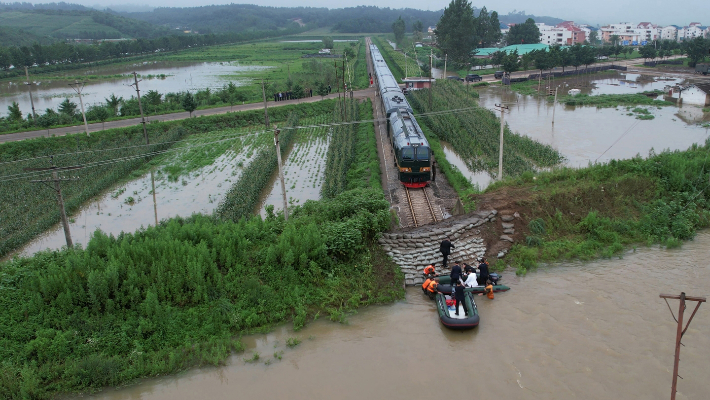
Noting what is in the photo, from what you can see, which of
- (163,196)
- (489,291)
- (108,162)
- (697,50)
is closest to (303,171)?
(163,196)

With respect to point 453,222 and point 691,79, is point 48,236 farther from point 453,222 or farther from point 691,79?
point 691,79

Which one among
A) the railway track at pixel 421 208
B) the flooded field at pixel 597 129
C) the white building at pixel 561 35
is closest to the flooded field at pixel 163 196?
the railway track at pixel 421 208

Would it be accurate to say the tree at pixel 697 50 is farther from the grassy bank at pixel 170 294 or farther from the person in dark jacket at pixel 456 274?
the person in dark jacket at pixel 456 274

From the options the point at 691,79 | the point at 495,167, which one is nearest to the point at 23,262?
the point at 495,167

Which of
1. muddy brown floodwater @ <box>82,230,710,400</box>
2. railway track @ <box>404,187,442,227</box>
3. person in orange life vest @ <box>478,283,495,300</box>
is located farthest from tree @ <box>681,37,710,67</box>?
person in orange life vest @ <box>478,283,495,300</box>

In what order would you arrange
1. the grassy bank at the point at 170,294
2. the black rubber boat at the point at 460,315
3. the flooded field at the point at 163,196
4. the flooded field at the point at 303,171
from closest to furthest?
the grassy bank at the point at 170,294 < the black rubber boat at the point at 460,315 < the flooded field at the point at 163,196 < the flooded field at the point at 303,171

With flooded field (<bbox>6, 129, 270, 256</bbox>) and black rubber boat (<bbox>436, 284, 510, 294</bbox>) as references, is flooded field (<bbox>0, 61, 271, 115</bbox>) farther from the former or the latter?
black rubber boat (<bbox>436, 284, 510, 294</bbox>)
